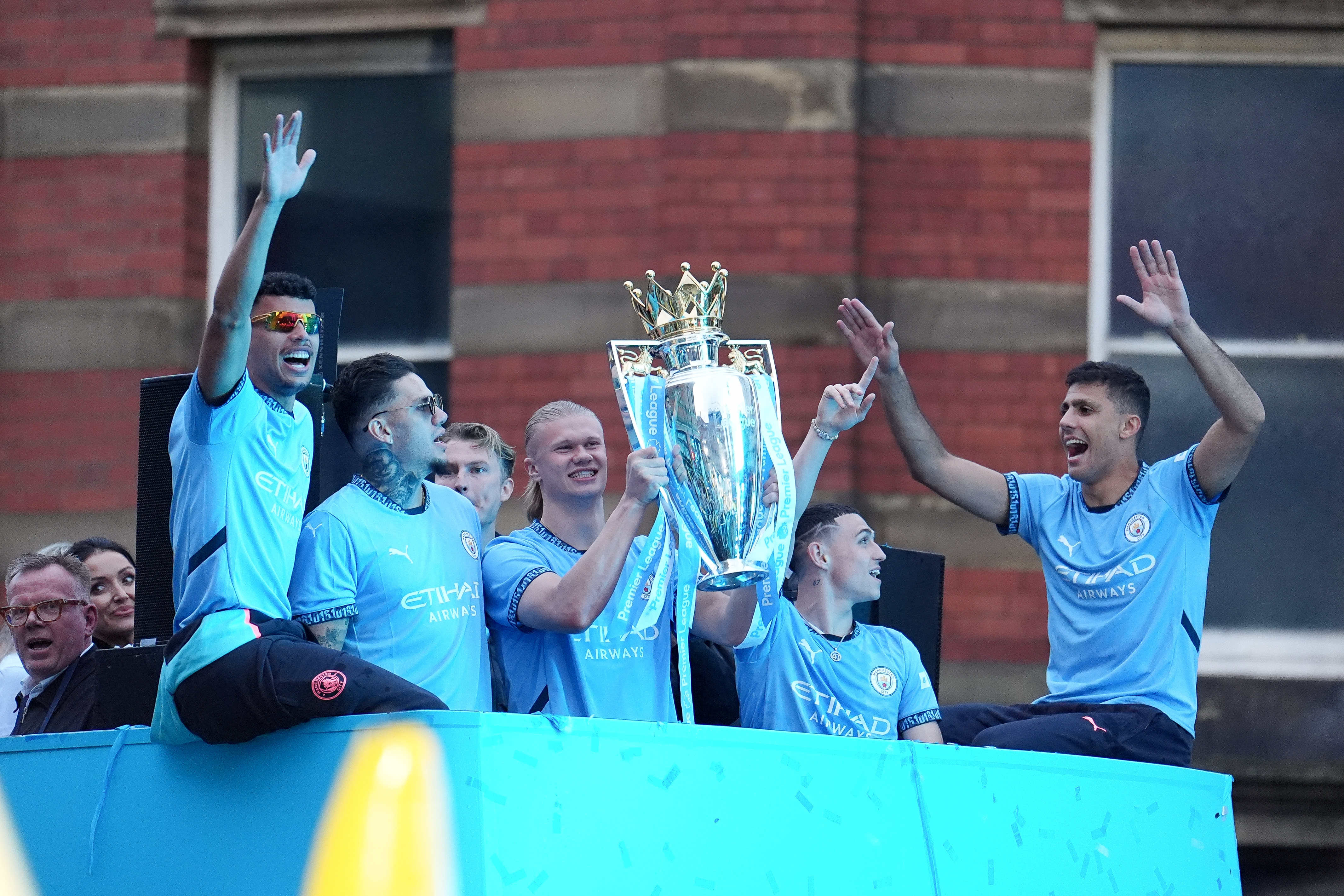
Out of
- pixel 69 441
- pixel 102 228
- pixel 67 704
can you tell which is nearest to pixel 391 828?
pixel 67 704

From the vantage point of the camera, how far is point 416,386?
408 centimetres

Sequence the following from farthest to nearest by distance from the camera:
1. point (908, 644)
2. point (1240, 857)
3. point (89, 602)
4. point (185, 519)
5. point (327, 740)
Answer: point (1240, 857) → point (89, 602) → point (908, 644) → point (185, 519) → point (327, 740)

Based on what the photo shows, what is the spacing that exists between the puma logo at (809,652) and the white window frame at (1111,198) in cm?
316

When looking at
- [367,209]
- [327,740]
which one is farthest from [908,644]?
[367,209]

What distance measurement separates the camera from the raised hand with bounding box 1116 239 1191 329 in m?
4.85

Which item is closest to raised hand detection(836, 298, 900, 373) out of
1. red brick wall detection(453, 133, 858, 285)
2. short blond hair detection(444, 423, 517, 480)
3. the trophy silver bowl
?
the trophy silver bowl

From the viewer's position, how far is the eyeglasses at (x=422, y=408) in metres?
4.02

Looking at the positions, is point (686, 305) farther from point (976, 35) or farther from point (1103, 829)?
point (976, 35)

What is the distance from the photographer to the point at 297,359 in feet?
12.3

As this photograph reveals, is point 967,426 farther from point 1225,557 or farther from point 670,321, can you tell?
point 670,321

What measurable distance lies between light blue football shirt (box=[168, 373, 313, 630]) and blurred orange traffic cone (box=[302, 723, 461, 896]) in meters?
0.51

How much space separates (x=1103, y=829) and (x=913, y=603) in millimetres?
1608

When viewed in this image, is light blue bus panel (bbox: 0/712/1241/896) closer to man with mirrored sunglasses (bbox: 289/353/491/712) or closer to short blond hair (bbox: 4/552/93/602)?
man with mirrored sunglasses (bbox: 289/353/491/712)

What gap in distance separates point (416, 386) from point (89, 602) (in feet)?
6.00
